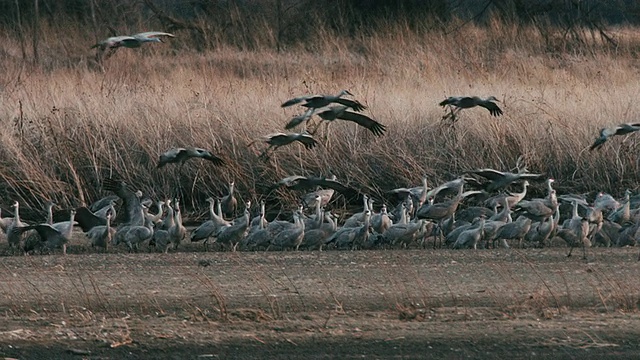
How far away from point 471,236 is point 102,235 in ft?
12.4

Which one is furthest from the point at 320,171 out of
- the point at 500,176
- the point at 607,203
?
the point at 607,203

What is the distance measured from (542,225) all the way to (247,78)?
32.0ft

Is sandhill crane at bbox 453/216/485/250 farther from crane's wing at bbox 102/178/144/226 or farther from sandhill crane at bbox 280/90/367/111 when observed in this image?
crane's wing at bbox 102/178/144/226

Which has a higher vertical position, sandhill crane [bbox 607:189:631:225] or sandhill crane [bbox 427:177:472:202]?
sandhill crane [bbox 427:177:472:202]

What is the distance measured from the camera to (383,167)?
16.7 metres

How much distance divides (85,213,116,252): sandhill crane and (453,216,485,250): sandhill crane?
3.56 meters

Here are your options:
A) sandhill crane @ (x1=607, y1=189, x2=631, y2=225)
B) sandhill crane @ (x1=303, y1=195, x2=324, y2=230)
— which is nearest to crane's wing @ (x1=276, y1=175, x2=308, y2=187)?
sandhill crane @ (x1=303, y1=195, x2=324, y2=230)

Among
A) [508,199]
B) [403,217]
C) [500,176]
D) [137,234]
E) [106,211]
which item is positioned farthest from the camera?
[508,199]

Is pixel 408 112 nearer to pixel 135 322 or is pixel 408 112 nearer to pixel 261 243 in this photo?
pixel 261 243

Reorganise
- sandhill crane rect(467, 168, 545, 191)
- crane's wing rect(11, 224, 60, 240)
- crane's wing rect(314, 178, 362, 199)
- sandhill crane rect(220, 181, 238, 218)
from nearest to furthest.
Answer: crane's wing rect(11, 224, 60, 240)
sandhill crane rect(467, 168, 545, 191)
crane's wing rect(314, 178, 362, 199)
sandhill crane rect(220, 181, 238, 218)

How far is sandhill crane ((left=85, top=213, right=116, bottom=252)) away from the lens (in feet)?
45.3

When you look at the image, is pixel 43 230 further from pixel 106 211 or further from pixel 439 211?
pixel 439 211

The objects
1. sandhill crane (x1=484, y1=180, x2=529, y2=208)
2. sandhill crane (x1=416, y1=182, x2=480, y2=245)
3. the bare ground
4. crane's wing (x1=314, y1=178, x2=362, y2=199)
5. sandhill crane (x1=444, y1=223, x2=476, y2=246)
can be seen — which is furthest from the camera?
sandhill crane (x1=484, y1=180, x2=529, y2=208)

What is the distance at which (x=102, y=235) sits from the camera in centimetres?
1384
